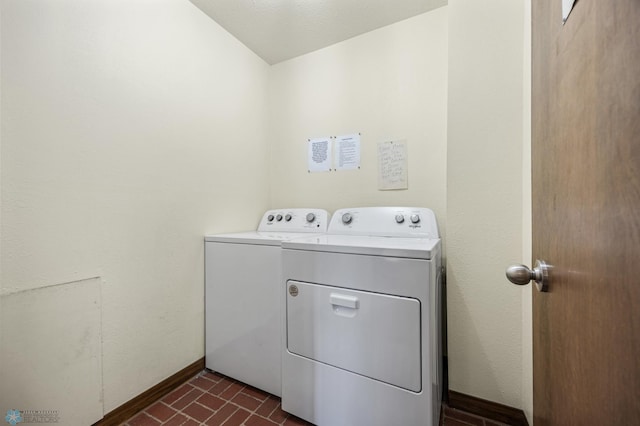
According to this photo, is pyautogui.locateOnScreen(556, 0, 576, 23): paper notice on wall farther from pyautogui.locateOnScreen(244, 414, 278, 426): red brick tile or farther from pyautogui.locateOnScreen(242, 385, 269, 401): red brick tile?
pyautogui.locateOnScreen(242, 385, 269, 401): red brick tile

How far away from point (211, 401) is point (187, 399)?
14 centimetres

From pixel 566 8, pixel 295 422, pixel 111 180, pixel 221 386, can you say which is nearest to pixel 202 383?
pixel 221 386

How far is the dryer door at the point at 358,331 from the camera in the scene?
1.02 meters

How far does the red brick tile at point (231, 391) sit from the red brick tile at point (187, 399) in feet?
0.43

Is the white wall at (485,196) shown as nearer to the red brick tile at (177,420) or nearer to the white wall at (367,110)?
the white wall at (367,110)

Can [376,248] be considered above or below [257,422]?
above

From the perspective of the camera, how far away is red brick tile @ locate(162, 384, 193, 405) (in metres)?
1.41

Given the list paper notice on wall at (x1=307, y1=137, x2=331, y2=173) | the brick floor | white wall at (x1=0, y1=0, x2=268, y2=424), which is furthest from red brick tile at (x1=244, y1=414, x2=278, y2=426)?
paper notice on wall at (x1=307, y1=137, x2=331, y2=173)

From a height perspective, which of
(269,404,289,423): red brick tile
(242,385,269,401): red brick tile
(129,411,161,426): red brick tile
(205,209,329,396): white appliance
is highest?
(205,209,329,396): white appliance

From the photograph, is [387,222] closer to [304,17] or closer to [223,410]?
[223,410]

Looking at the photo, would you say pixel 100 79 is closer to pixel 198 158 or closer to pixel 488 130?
pixel 198 158

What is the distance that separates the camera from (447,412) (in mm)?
1327

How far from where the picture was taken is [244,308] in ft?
5.00

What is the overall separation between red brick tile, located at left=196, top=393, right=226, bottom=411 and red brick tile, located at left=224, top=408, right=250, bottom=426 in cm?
12
